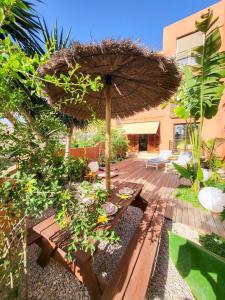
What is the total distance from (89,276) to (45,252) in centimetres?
114

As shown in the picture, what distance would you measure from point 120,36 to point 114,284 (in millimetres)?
3421

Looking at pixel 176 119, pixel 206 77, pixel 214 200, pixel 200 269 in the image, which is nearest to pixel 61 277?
pixel 200 269

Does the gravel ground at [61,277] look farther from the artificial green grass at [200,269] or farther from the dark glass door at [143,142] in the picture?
the dark glass door at [143,142]

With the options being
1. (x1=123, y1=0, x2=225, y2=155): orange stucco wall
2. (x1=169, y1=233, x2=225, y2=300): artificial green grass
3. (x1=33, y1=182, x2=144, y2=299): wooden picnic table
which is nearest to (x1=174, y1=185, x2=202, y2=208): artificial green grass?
(x1=33, y1=182, x2=144, y2=299): wooden picnic table

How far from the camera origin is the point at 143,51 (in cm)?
227

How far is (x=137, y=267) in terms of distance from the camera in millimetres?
2221

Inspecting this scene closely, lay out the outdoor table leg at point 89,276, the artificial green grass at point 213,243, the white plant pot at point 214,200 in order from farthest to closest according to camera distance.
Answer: the white plant pot at point 214,200 → the artificial green grass at point 213,243 → the outdoor table leg at point 89,276

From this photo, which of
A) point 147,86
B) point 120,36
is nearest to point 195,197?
point 147,86

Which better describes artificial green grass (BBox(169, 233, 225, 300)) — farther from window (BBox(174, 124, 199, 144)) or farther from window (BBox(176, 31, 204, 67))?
window (BBox(176, 31, 204, 67))

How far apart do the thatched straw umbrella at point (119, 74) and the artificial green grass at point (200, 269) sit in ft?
5.76

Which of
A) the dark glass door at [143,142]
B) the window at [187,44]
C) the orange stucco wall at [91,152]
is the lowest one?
the orange stucco wall at [91,152]

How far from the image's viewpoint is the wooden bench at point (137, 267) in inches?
74.0

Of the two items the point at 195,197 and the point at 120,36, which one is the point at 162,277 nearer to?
the point at 195,197

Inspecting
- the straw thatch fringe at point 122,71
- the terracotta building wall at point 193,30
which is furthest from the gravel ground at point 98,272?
the terracotta building wall at point 193,30
